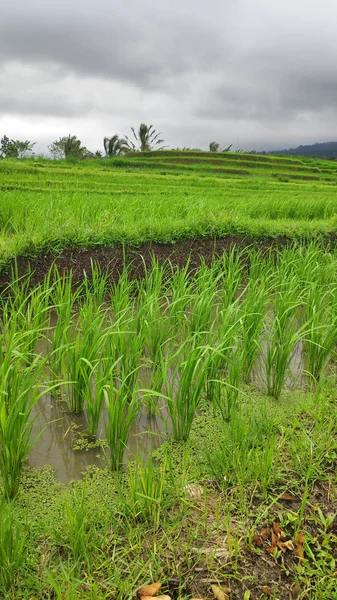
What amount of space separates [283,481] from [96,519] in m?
0.74

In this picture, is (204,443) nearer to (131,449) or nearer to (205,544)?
(131,449)

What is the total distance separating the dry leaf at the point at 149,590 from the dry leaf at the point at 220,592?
16cm

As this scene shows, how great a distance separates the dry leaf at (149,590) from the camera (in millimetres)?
1258

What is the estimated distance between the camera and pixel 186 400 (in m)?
1.94

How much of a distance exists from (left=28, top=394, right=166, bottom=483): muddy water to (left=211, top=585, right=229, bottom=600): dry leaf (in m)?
0.63

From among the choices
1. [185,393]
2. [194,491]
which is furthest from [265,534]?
[185,393]

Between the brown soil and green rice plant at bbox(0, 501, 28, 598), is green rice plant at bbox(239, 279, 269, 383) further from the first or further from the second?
green rice plant at bbox(0, 501, 28, 598)

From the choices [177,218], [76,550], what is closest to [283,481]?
[76,550]

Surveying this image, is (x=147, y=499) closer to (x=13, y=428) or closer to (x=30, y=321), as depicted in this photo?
(x=13, y=428)

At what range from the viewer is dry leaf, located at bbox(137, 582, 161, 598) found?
126 centimetres

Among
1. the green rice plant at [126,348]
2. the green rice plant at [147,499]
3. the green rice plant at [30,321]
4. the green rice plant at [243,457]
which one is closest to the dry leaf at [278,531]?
the green rice plant at [243,457]

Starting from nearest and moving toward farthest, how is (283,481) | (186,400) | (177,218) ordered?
(283,481), (186,400), (177,218)

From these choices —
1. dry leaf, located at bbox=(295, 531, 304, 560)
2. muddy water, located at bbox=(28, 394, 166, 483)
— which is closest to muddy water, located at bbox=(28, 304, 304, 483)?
muddy water, located at bbox=(28, 394, 166, 483)

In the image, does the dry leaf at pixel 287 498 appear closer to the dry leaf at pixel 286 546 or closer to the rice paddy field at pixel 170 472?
the rice paddy field at pixel 170 472
